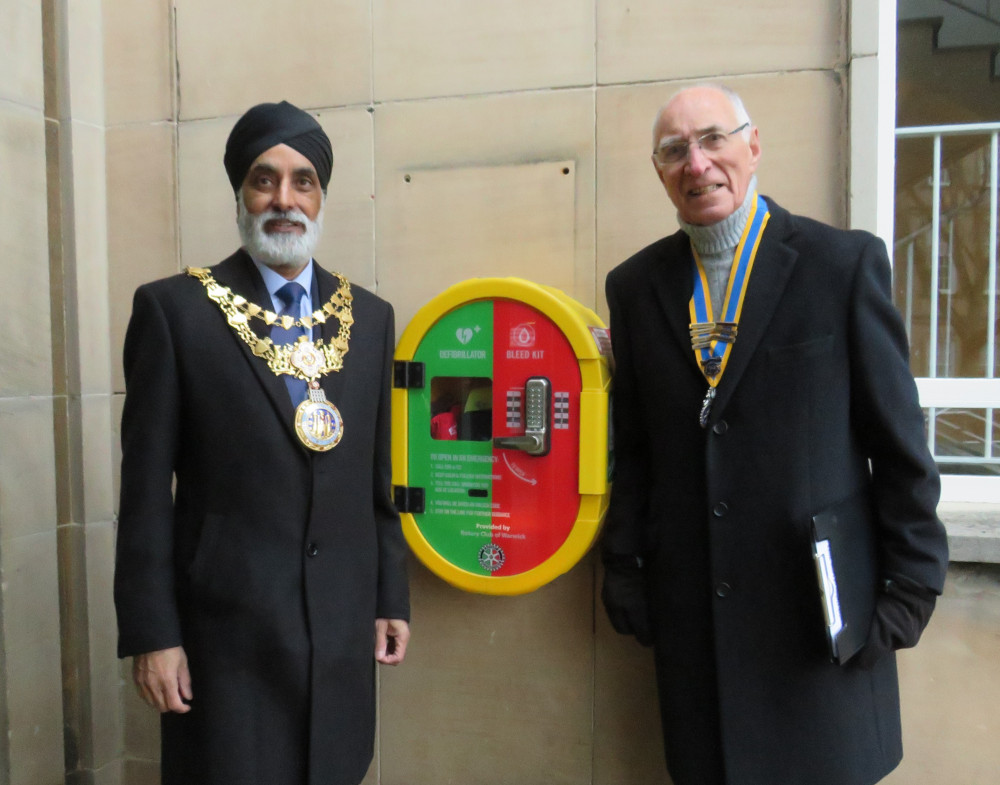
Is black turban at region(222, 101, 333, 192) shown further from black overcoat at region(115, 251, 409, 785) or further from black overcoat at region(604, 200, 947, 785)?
black overcoat at region(604, 200, 947, 785)

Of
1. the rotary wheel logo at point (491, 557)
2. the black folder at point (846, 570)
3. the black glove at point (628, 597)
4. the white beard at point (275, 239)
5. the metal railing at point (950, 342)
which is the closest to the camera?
the black folder at point (846, 570)

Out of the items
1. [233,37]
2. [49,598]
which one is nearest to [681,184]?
[233,37]

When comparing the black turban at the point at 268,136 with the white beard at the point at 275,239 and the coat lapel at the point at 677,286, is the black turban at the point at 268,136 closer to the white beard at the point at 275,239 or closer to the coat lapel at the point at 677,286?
the white beard at the point at 275,239

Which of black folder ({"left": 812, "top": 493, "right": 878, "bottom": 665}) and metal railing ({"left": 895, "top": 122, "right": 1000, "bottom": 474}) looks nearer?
black folder ({"left": 812, "top": 493, "right": 878, "bottom": 665})

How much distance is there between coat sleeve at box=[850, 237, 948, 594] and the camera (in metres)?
1.72

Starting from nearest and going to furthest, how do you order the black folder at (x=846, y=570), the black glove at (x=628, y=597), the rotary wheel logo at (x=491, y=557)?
the black folder at (x=846, y=570) → the black glove at (x=628, y=597) → the rotary wheel logo at (x=491, y=557)

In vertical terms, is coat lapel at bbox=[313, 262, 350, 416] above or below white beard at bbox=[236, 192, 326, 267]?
below

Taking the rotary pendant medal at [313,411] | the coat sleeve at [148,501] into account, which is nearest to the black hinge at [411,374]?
the rotary pendant medal at [313,411]

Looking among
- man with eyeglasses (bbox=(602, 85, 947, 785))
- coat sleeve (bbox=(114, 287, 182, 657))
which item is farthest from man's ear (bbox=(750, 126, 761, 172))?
coat sleeve (bbox=(114, 287, 182, 657))

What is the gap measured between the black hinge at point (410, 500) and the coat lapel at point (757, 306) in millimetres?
1008

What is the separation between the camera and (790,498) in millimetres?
1773

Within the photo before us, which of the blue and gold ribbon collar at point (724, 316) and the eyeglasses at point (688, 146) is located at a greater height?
the eyeglasses at point (688, 146)

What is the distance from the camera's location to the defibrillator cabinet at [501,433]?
225 centimetres

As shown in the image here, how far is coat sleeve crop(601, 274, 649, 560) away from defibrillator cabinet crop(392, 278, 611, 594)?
9cm
